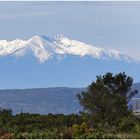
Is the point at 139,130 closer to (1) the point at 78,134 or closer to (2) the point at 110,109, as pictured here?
(1) the point at 78,134

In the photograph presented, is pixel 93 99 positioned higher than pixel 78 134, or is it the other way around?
pixel 93 99

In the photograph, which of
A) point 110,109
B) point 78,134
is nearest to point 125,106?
point 110,109

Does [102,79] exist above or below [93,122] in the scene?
above

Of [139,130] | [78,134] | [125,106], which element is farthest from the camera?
[125,106]

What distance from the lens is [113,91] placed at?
50250 millimetres

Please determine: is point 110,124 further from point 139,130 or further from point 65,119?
point 139,130

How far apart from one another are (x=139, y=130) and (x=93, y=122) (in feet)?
52.9

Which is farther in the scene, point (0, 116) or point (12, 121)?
point (0, 116)

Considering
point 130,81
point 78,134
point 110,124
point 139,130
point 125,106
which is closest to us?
point 139,130

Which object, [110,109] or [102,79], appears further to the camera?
[102,79]

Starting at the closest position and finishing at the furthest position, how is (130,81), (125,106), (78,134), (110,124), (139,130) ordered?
(139,130) < (78,134) < (110,124) < (125,106) < (130,81)

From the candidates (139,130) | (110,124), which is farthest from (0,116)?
(139,130)

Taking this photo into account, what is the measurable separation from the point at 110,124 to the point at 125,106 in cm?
396

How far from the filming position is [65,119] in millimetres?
48500
